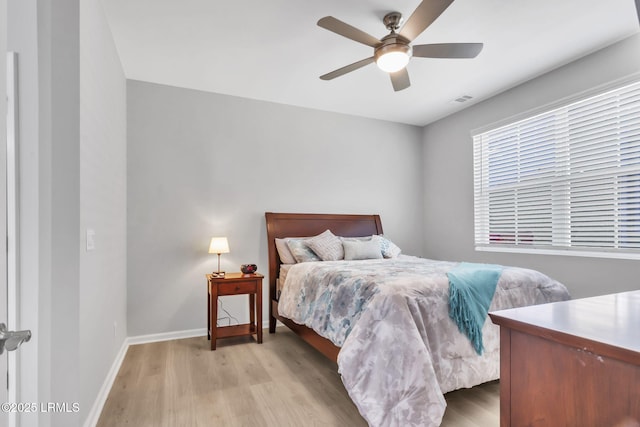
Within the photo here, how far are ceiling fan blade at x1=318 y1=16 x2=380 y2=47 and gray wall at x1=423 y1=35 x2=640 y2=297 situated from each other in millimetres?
2161

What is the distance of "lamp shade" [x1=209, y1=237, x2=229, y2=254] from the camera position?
133 inches

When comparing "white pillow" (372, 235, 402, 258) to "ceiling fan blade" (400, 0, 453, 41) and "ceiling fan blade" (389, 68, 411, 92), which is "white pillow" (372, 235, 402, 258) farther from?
"ceiling fan blade" (400, 0, 453, 41)

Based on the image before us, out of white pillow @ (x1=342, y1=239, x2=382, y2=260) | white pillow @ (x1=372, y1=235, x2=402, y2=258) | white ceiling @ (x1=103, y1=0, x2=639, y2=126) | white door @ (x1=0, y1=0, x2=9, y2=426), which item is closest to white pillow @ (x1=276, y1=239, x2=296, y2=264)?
white pillow @ (x1=342, y1=239, x2=382, y2=260)

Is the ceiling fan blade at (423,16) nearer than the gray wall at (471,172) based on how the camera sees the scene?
Yes

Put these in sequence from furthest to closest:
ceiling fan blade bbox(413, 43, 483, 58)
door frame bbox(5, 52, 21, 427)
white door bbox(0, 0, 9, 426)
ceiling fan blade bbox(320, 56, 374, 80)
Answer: ceiling fan blade bbox(320, 56, 374, 80) < ceiling fan blade bbox(413, 43, 483, 58) < door frame bbox(5, 52, 21, 427) < white door bbox(0, 0, 9, 426)

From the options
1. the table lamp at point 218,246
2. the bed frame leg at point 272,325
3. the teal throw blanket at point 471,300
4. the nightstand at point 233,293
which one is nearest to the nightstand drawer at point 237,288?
the nightstand at point 233,293

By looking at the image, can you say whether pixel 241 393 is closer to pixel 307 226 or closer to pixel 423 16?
pixel 307 226

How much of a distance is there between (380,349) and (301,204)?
101 inches

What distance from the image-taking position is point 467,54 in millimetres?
2371

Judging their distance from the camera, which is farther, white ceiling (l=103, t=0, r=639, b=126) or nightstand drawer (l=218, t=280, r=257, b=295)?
nightstand drawer (l=218, t=280, r=257, b=295)

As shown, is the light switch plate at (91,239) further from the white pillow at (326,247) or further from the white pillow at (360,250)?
the white pillow at (360,250)

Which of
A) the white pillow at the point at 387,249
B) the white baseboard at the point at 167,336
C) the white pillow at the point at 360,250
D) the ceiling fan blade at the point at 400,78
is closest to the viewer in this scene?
the ceiling fan blade at the point at 400,78

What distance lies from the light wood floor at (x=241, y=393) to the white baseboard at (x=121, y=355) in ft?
0.14

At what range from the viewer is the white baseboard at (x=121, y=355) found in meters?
1.96
